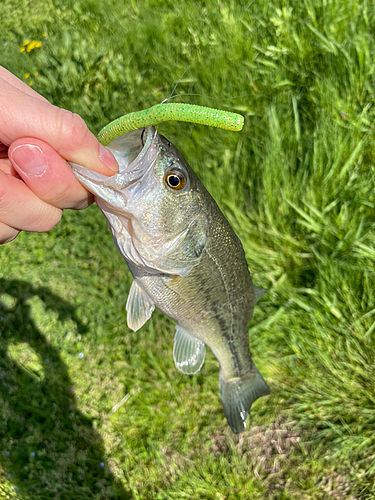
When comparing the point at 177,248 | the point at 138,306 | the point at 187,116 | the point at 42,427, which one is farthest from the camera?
the point at 42,427

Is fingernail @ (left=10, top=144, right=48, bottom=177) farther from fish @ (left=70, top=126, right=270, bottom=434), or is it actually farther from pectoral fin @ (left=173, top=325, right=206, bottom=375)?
pectoral fin @ (left=173, top=325, right=206, bottom=375)

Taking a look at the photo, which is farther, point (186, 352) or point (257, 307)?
point (257, 307)

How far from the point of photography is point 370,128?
9.60 ft

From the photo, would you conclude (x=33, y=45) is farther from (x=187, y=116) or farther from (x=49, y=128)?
(x=187, y=116)

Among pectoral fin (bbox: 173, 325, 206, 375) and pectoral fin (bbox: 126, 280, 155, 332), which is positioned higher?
pectoral fin (bbox: 126, 280, 155, 332)

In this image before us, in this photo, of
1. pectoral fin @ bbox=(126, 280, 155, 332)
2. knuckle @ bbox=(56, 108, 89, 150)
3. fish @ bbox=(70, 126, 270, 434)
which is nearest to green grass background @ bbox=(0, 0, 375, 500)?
fish @ bbox=(70, 126, 270, 434)

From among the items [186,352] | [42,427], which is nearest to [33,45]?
[186,352]

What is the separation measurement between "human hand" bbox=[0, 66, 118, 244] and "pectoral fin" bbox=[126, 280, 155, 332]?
64 cm

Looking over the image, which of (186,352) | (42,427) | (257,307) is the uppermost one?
(186,352)

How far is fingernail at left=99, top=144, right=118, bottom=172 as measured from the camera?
4.98ft

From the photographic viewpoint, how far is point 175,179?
5.53 ft

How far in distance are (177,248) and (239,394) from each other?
133cm

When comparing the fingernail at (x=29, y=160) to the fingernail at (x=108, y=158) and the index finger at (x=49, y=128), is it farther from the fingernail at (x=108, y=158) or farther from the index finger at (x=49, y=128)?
the fingernail at (x=108, y=158)

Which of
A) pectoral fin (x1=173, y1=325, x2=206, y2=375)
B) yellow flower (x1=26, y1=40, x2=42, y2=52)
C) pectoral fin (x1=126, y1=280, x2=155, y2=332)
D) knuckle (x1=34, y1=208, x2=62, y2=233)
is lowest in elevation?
pectoral fin (x1=173, y1=325, x2=206, y2=375)
